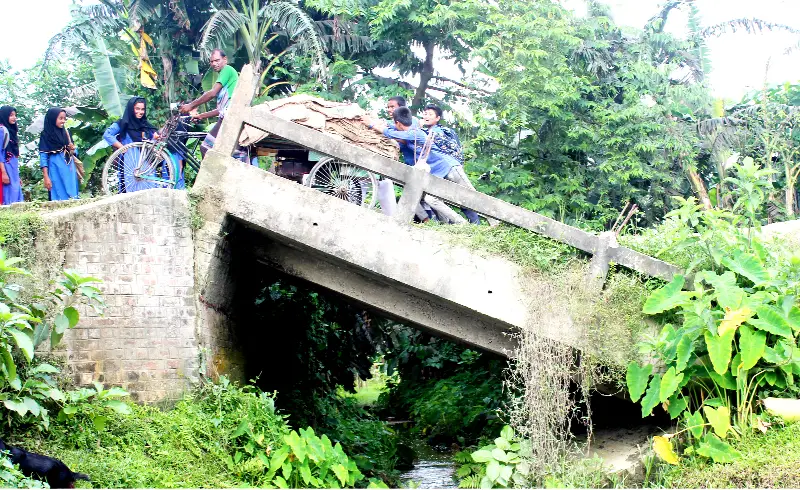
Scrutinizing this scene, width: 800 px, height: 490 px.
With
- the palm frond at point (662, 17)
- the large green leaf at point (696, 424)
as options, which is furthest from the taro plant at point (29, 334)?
the palm frond at point (662, 17)

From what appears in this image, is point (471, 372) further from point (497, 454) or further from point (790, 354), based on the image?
point (790, 354)

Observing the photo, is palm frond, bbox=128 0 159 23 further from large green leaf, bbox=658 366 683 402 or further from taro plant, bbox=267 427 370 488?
large green leaf, bbox=658 366 683 402

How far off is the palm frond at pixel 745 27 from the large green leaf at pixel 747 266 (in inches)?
414

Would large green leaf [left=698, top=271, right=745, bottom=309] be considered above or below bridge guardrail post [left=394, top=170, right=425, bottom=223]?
below

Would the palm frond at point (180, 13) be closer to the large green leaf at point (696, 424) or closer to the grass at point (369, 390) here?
the grass at point (369, 390)

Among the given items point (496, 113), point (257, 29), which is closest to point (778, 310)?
point (496, 113)

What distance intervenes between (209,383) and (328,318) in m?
4.08

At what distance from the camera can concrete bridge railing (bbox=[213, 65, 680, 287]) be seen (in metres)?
7.43

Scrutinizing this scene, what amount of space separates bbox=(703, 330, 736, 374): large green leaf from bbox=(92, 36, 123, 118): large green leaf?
35.9 ft

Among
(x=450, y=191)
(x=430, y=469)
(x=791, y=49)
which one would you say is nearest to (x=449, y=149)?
(x=450, y=191)

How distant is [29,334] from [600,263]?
4.99 metres

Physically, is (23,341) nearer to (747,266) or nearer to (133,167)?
(133,167)

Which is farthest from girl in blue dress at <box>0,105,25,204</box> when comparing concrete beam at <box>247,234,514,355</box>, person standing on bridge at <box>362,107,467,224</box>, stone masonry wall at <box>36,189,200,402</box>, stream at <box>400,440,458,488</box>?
stream at <box>400,440,458,488</box>

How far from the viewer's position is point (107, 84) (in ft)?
47.4
